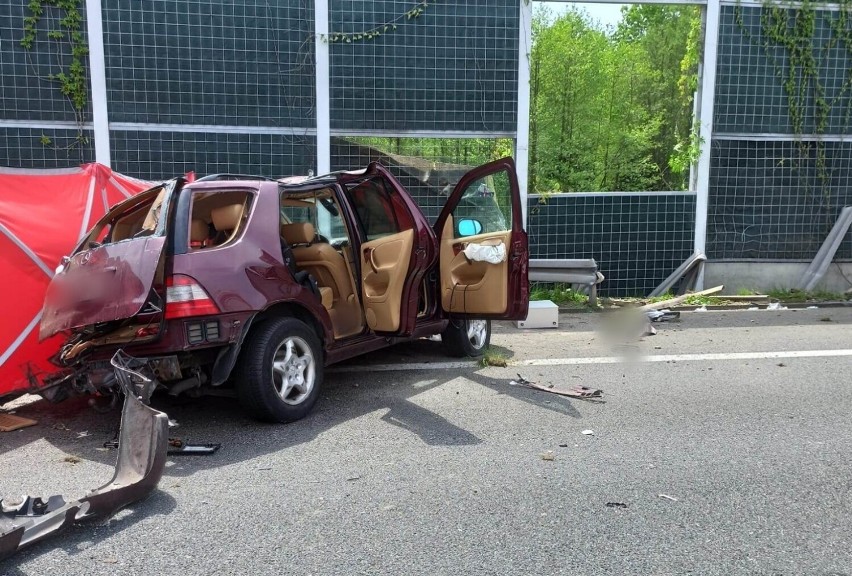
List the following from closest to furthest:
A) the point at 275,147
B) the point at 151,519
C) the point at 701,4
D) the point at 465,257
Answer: the point at 151,519
the point at 465,257
the point at 275,147
the point at 701,4

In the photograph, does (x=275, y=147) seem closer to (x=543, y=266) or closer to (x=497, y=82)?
(x=497, y=82)

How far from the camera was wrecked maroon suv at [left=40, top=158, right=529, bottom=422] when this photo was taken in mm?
4480

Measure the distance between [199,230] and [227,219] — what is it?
0.28m

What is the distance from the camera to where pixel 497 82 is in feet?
35.6

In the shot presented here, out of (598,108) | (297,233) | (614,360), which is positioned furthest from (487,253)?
(598,108)

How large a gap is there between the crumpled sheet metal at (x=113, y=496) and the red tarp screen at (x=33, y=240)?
1753 mm

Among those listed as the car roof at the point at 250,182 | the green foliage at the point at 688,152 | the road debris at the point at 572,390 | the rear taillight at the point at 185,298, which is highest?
the green foliage at the point at 688,152

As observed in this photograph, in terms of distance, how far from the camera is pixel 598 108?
17.8 metres

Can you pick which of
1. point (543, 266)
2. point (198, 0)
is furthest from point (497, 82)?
point (198, 0)

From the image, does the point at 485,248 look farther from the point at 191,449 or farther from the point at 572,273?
the point at 572,273

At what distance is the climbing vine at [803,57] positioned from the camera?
11.5m

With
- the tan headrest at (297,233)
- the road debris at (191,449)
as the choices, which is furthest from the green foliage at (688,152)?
the road debris at (191,449)

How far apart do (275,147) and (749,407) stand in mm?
7638

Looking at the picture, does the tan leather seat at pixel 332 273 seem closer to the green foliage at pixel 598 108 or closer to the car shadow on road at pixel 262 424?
the car shadow on road at pixel 262 424
